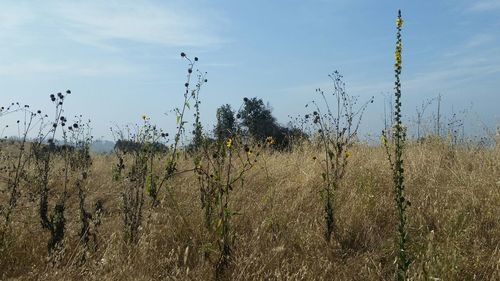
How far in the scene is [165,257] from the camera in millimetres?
3385

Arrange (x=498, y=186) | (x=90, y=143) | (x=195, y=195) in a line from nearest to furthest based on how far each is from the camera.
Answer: (x=498, y=186), (x=195, y=195), (x=90, y=143)

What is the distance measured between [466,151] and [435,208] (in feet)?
10.1

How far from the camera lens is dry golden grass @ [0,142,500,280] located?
9.98 feet

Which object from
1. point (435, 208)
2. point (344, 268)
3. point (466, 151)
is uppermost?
point (466, 151)

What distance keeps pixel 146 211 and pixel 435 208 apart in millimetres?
2663

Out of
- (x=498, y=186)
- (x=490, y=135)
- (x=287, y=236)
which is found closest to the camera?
(x=287, y=236)

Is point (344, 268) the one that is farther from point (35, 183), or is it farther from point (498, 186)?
point (35, 183)

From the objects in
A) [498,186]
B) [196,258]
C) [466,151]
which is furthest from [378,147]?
[196,258]

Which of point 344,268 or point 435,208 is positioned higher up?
point 435,208

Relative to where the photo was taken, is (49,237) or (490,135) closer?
(49,237)

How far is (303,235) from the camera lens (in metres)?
3.65

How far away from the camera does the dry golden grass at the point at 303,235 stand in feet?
9.98

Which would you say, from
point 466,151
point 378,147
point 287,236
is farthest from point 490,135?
point 287,236

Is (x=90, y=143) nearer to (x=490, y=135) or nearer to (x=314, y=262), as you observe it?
(x=314, y=262)
